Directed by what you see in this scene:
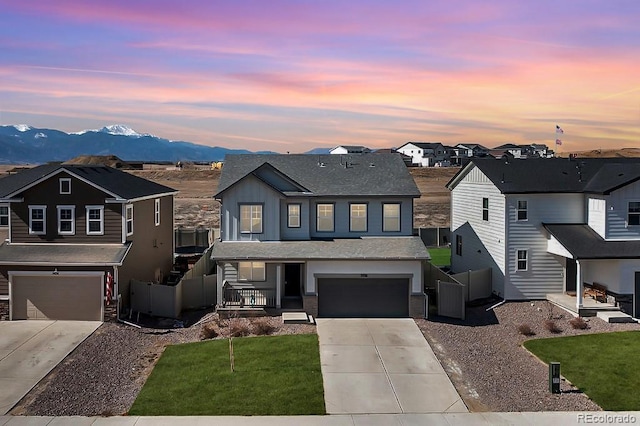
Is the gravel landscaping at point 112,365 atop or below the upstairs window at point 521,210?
below

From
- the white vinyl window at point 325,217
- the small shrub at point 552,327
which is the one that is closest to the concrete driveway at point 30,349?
the white vinyl window at point 325,217

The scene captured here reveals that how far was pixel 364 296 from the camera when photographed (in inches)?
1017

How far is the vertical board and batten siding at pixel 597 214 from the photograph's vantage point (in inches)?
1040

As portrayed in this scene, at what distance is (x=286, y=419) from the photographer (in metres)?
15.0

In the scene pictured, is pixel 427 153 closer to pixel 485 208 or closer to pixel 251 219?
pixel 485 208

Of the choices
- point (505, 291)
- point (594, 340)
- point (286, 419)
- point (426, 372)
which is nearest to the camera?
point (286, 419)

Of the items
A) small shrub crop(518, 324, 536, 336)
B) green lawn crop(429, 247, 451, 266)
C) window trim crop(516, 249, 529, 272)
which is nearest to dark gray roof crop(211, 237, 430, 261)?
small shrub crop(518, 324, 536, 336)

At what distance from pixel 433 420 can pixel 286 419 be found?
398 cm

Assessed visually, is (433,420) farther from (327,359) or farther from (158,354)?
(158,354)

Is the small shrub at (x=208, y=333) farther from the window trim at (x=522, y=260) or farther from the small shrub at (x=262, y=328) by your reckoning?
the window trim at (x=522, y=260)

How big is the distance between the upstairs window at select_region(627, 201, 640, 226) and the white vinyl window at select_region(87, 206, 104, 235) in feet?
81.3

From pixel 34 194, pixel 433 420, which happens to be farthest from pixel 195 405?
pixel 34 194

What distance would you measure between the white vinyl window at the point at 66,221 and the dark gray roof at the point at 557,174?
20413 mm

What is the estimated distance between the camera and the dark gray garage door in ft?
83.8
